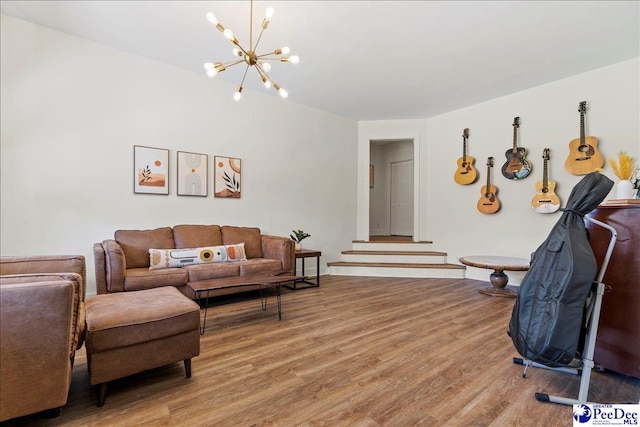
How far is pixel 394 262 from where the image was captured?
5.31 m

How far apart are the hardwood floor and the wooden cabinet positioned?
16 cm

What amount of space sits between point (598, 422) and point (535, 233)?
11.8ft

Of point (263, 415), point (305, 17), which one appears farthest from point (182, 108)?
point (263, 415)

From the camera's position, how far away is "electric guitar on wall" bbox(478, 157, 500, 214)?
15.4 ft

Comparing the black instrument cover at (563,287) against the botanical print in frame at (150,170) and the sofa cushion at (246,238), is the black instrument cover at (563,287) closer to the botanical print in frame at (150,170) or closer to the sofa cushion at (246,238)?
the sofa cushion at (246,238)

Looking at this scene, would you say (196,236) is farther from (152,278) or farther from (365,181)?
(365,181)

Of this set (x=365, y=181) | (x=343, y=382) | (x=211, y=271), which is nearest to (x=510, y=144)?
(x=365, y=181)

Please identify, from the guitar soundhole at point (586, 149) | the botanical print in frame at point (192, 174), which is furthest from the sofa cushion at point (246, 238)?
the guitar soundhole at point (586, 149)

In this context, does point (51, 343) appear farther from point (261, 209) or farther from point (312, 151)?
point (312, 151)

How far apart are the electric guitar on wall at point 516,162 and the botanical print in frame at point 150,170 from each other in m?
4.97

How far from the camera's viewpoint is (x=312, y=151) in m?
5.29

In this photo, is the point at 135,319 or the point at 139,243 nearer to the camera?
the point at 135,319

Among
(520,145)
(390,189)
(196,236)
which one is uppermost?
(520,145)

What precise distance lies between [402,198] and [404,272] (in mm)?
2965
